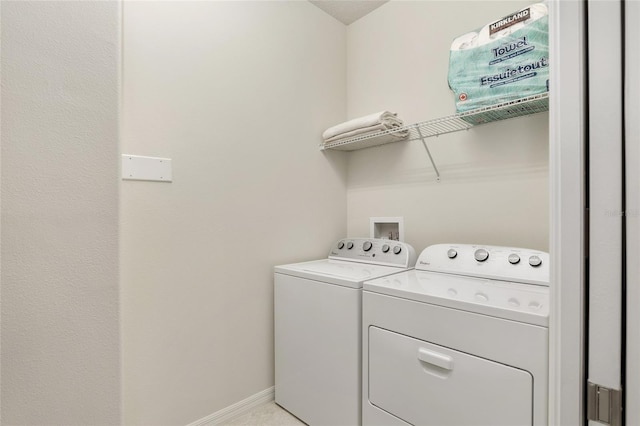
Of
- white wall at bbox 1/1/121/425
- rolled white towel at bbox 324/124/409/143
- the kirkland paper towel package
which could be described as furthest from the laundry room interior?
the kirkland paper towel package

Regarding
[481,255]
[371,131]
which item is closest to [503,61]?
[371,131]

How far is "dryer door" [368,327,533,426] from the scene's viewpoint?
3.21 ft

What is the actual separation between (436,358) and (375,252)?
0.83 meters

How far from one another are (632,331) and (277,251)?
5.13 ft

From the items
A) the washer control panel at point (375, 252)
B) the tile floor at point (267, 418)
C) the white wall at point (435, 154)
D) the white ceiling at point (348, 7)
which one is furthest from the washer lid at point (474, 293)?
the white ceiling at point (348, 7)

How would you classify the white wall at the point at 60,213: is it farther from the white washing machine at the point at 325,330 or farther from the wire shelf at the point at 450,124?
the wire shelf at the point at 450,124

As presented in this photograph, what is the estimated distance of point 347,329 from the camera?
1.43 metres

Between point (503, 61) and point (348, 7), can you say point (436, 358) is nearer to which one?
point (503, 61)

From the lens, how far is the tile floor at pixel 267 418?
1692mm

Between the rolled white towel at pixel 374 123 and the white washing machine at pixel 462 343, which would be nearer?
the white washing machine at pixel 462 343

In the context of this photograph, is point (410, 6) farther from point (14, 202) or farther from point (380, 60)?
point (14, 202)

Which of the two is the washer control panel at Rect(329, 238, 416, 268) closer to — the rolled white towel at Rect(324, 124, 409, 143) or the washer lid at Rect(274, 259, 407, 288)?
the washer lid at Rect(274, 259, 407, 288)

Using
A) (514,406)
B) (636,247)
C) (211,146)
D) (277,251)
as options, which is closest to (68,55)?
(211,146)

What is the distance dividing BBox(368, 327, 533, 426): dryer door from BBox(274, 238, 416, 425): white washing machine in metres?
0.13
